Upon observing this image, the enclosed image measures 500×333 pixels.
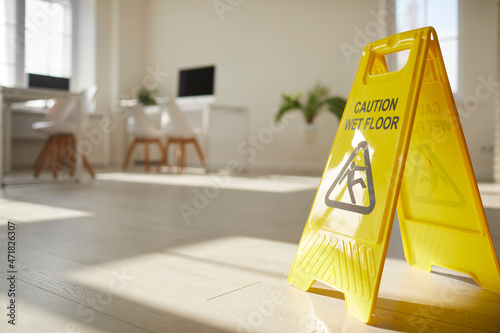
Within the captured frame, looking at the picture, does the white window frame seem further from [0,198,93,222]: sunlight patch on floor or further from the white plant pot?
[0,198,93,222]: sunlight patch on floor

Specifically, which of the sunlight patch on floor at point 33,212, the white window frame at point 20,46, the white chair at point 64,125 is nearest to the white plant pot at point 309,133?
the white chair at point 64,125

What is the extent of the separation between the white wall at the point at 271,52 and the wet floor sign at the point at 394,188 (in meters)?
4.73

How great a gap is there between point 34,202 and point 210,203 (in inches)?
41.1

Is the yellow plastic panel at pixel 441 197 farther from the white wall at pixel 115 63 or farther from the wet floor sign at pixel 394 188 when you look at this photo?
the white wall at pixel 115 63

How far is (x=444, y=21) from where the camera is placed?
508 cm

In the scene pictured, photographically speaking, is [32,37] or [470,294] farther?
[32,37]

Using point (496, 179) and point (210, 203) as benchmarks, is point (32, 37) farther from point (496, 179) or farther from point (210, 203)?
point (496, 179)

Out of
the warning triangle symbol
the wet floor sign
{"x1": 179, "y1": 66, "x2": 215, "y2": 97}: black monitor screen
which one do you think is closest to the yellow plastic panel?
the wet floor sign

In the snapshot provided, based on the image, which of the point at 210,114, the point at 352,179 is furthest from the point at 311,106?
the point at 352,179

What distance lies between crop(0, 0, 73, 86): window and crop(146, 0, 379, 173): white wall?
5.56ft

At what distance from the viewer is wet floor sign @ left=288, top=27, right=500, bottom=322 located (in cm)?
92

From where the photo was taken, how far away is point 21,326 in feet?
2.64

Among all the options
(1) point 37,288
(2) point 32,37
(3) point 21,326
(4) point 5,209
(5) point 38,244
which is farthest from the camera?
(2) point 32,37

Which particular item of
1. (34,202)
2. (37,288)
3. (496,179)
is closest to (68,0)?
(34,202)
